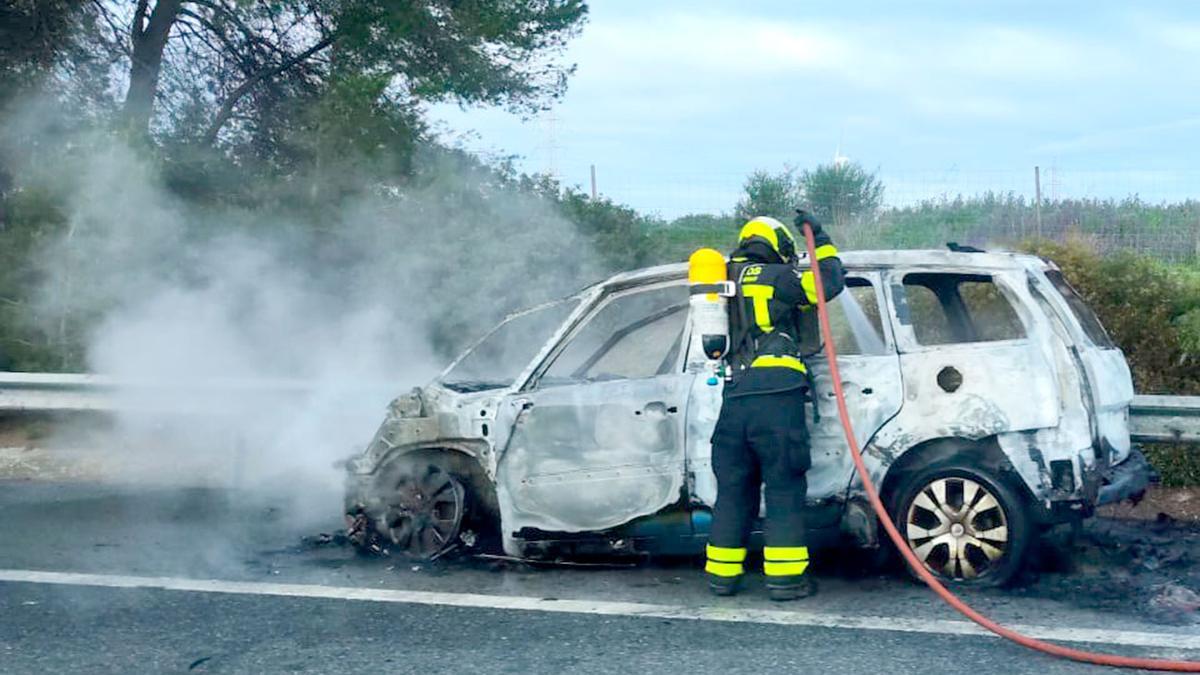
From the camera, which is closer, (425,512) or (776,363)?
(776,363)

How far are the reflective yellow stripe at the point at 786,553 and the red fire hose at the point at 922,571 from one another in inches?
14.6

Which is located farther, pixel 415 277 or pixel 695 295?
pixel 415 277

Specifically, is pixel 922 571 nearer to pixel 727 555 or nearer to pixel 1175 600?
pixel 727 555

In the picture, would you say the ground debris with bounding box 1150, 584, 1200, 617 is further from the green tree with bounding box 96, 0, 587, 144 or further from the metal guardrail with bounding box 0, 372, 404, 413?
the green tree with bounding box 96, 0, 587, 144

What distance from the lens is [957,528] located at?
5816 millimetres

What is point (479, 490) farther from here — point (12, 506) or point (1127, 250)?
point (1127, 250)

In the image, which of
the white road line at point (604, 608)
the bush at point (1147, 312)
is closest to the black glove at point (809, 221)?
the white road line at point (604, 608)

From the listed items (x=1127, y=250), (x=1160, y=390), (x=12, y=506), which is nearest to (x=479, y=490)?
(x=12, y=506)

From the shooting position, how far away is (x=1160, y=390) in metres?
8.52

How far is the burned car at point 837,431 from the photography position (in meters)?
5.77

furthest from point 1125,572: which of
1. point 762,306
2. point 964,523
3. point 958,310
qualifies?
point 762,306

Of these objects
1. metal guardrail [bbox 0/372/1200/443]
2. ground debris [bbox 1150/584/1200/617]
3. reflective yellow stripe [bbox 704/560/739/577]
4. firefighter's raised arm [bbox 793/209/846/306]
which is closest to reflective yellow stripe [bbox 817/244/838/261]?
firefighter's raised arm [bbox 793/209/846/306]

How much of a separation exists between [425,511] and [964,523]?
259cm

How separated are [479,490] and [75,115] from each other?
788cm
